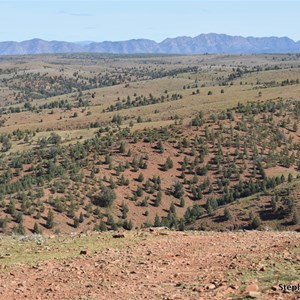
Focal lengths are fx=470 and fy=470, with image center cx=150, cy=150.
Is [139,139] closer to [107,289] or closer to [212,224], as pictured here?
[212,224]

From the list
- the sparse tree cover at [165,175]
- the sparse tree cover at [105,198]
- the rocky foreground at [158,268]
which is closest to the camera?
the rocky foreground at [158,268]

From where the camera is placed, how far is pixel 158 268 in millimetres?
12422

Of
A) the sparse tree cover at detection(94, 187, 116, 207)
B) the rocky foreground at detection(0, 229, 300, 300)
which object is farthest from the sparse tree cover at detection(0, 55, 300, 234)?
the rocky foreground at detection(0, 229, 300, 300)

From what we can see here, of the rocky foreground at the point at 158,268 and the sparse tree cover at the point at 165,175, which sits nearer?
the rocky foreground at the point at 158,268

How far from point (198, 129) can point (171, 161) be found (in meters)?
14.6

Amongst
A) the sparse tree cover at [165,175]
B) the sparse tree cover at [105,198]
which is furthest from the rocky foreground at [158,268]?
the sparse tree cover at [105,198]

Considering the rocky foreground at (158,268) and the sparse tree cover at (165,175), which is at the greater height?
the rocky foreground at (158,268)

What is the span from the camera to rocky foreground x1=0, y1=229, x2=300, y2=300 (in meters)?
10.7

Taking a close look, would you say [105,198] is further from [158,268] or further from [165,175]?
[158,268]

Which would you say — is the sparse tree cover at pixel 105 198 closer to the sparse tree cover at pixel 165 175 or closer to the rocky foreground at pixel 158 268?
the sparse tree cover at pixel 165 175

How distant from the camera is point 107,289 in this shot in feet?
36.5

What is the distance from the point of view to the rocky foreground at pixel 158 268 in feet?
35.2

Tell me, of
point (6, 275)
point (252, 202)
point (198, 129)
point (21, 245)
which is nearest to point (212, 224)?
point (252, 202)

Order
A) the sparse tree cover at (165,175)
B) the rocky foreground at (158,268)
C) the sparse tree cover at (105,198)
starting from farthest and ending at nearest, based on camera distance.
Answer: the sparse tree cover at (105,198) → the sparse tree cover at (165,175) → the rocky foreground at (158,268)
